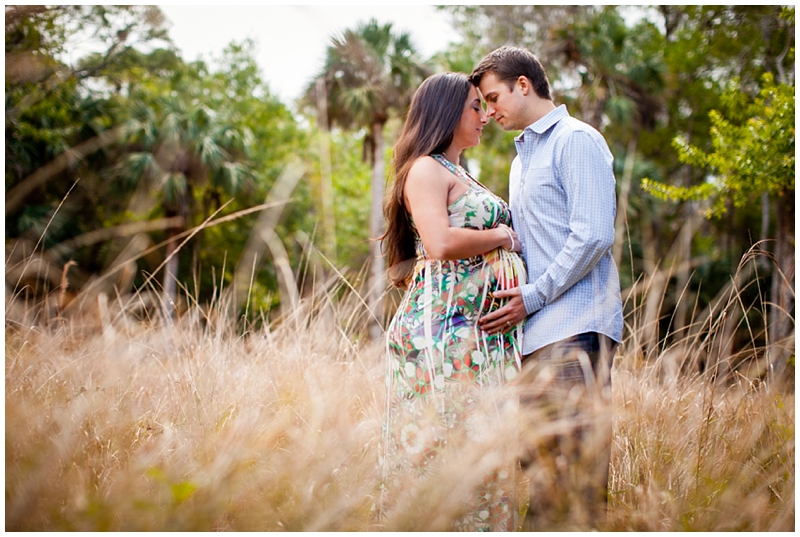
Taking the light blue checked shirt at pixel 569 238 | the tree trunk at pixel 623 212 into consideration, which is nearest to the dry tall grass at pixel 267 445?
the light blue checked shirt at pixel 569 238

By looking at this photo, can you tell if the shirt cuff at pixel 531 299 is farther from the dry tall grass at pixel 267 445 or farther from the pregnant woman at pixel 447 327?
the dry tall grass at pixel 267 445

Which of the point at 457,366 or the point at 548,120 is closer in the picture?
the point at 457,366

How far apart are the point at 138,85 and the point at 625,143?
1472cm

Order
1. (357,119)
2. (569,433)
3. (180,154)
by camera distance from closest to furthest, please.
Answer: (569,433)
(357,119)
(180,154)

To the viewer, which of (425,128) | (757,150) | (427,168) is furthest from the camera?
(757,150)

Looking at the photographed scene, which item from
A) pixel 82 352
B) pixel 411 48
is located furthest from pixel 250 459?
pixel 411 48

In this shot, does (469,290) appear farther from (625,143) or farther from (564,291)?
(625,143)

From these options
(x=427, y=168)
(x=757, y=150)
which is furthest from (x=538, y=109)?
(x=757, y=150)

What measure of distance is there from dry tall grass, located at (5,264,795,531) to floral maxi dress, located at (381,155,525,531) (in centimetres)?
22

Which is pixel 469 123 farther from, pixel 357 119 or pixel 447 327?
pixel 357 119

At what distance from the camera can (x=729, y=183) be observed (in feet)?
23.5

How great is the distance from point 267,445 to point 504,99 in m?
1.56

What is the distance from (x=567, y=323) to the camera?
1903mm

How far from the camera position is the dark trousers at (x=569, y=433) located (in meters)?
1.86
